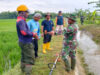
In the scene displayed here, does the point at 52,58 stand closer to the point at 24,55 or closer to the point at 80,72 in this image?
the point at 80,72

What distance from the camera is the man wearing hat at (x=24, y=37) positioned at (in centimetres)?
318

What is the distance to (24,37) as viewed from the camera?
11.1 ft

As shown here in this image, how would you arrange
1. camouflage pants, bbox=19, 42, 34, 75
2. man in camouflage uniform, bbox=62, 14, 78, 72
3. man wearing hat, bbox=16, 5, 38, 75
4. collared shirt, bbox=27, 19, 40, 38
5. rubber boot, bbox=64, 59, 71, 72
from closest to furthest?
man wearing hat, bbox=16, 5, 38, 75, camouflage pants, bbox=19, 42, 34, 75, man in camouflage uniform, bbox=62, 14, 78, 72, rubber boot, bbox=64, 59, 71, 72, collared shirt, bbox=27, 19, 40, 38

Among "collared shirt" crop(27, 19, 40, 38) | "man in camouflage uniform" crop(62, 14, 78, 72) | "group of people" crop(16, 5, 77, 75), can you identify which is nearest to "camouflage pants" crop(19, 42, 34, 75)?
"group of people" crop(16, 5, 77, 75)

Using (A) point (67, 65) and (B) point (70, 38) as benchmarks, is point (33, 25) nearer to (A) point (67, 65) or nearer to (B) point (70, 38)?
(B) point (70, 38)

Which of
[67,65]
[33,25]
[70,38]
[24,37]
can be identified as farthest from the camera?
[33,25]

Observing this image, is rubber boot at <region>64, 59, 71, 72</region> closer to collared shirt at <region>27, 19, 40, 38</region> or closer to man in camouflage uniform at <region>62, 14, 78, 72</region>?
man in camouflage uniform at <region>62, 14, 78, 72</region>

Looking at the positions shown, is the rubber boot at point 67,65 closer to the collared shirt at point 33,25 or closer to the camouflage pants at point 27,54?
the camouflage pants at point 27,54

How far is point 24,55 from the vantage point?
11.6 ft

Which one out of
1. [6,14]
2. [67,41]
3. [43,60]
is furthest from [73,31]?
[6,14]

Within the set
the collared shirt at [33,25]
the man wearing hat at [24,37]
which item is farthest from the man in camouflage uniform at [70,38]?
the collared shirt at [33,25]

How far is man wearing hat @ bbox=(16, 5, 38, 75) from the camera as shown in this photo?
318 centimetres

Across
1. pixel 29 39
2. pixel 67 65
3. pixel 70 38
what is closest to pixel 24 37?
pixel 29 39

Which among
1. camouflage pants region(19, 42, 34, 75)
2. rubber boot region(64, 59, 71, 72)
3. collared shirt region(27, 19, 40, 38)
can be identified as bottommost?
rubber boot region(64, 59, 71, 72)
